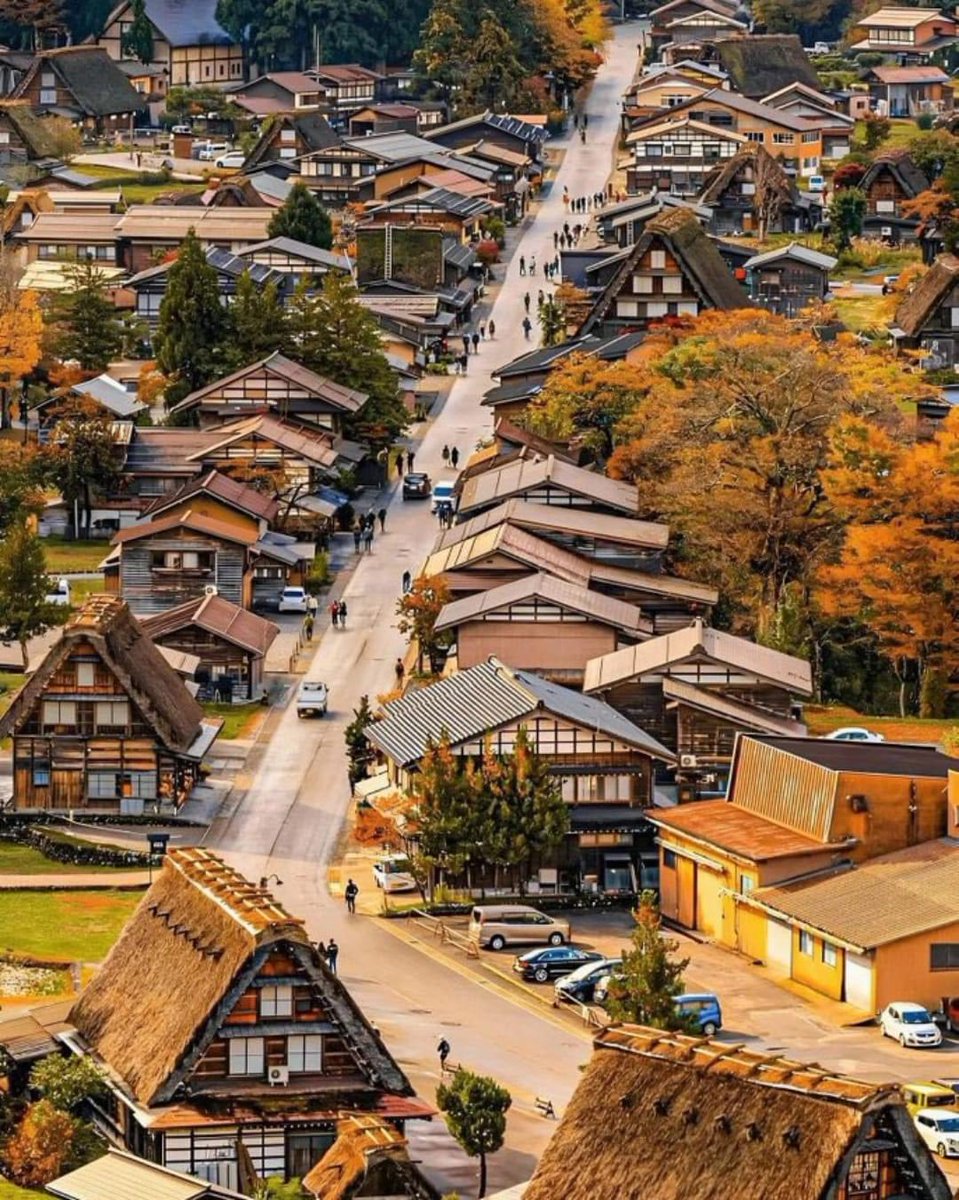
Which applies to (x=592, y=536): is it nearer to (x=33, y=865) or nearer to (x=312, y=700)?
(x=312, y=700)

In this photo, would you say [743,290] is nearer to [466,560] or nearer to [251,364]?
[251,364]

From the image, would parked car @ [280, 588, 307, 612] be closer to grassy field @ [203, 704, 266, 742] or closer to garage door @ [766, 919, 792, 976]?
grassy field @ [203, 704, 266, 742]

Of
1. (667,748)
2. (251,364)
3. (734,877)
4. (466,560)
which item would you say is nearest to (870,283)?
(251,364)

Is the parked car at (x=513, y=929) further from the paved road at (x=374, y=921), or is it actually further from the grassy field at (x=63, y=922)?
the grassy field at (x=63, y=922)

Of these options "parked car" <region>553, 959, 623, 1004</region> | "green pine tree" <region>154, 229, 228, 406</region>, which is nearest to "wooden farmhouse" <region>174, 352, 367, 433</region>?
"green pine tree" <region>154, 229, 228, 406</region>

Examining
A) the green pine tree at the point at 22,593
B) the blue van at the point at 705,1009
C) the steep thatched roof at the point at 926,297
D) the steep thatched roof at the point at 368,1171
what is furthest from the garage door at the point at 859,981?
the steep thatched roof at the point at 926,297

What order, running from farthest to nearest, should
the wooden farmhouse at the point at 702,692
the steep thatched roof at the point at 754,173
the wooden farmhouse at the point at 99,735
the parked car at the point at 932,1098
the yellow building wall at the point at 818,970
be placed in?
the steep thatched roof at the point at 754,173 < the wooden farmhouse at the point at 702,692 < the wooden farmhouse at the point at 99,735 < the yellow building wall at the point at 818,970 < the parked car at the point at 932,1098
